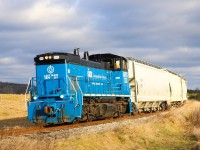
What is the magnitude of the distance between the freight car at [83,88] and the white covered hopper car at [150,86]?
0.26ft

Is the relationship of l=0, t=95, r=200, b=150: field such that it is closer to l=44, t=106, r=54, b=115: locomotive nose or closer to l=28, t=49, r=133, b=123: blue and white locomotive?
l=28, t=49, r=133, b=123: blue and white locomotive

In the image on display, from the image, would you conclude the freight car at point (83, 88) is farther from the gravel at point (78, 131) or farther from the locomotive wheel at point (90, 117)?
the gravel at point (78, 131)

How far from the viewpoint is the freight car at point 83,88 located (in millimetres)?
17938

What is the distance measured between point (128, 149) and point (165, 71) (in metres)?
24.5

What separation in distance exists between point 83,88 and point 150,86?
13.6m

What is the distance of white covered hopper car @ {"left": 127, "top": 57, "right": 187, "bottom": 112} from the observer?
91.2 ft

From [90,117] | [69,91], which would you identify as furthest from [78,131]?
[90,117]

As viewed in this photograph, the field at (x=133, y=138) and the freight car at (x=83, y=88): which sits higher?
the freight car at (x=83, y=88)

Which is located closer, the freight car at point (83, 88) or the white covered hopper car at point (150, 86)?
the freight car at point (83, 88)

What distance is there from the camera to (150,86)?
32438 millimetres

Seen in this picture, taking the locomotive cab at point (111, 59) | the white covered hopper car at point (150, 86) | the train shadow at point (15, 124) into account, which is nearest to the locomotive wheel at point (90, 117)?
the train shadow at point (15, 124)

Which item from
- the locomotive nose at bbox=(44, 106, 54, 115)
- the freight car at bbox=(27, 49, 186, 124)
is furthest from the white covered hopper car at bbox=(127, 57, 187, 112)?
the locomotive nose at bbox=(44, 106, 54, 115)

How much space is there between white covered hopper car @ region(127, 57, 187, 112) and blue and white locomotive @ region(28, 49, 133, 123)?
4756 mm

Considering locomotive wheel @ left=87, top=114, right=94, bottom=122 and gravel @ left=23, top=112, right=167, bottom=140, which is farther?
locomotive wheel @ left=87, top=114, right=94, bottom=122
